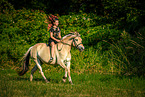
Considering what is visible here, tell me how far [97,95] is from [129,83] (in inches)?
95.5

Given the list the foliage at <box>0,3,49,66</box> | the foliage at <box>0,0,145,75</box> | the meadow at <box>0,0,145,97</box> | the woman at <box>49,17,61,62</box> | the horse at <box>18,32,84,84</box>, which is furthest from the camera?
the foliage at <box>0,3,49,66</box>

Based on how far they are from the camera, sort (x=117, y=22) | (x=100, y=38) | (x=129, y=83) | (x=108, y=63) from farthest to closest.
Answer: (x=117, y=22), (x=100, y=38), (x=108, y=63), (x=129, y=83)

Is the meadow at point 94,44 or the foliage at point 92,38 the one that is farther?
the foliage at point 92,38

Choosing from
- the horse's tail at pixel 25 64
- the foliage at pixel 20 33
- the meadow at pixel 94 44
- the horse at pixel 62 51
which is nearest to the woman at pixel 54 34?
the horse at pixel 62 51

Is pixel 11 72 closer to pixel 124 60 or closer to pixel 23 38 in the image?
pixel 23 38

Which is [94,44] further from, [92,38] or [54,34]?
[54,34]

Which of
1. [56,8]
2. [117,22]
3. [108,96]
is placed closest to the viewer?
[108,96]

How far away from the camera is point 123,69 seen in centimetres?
934

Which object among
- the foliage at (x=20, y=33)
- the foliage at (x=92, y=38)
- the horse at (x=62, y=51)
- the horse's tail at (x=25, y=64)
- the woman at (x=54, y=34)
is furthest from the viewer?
the foliage at (x=20, y=33)

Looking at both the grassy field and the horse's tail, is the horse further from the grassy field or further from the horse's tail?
the grassy field

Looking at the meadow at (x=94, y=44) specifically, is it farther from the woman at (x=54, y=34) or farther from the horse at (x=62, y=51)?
the woman at (x=54, y=34)

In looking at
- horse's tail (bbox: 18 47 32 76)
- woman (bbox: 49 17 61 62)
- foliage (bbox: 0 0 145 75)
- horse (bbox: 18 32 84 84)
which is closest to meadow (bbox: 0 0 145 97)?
foliage (bbox: 0 0 145 75)

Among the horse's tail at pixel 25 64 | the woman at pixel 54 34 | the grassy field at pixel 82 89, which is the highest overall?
the woman at pixel 54 34

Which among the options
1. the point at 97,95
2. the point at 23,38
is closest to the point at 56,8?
the point at 23,38
